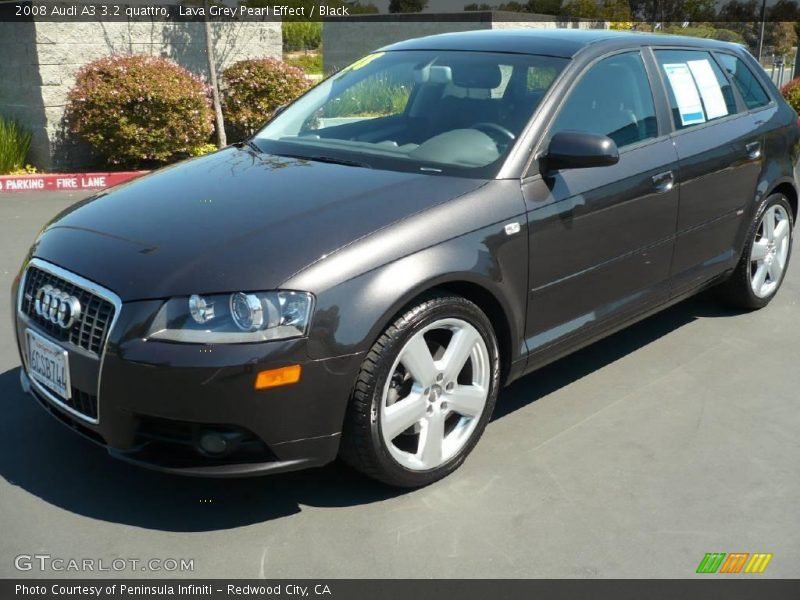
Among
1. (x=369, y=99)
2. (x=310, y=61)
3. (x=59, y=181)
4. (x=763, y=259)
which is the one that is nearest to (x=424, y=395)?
(x=369, y=99)

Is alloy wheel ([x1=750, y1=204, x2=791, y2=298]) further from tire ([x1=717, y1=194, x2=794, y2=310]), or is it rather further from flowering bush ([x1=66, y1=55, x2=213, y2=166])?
flowering bush ([x1=66, y1=55, x2=213, y2=166])

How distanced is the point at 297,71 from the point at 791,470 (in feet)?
32.8

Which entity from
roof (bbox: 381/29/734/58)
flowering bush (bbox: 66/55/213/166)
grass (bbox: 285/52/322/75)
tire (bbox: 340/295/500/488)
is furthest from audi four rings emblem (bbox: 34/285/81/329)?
grass (bbox: 285/52/322/75)

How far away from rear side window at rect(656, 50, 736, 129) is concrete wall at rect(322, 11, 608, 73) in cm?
1339

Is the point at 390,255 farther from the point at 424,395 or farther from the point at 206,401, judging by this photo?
the point at 206,401

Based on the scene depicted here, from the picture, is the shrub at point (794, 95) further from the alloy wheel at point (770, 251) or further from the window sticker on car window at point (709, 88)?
the window sticker on car window at point (709, 88)

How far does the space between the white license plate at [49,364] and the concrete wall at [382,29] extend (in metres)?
15.6

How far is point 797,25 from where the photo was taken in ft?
97.0

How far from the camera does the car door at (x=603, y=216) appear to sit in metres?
3.96

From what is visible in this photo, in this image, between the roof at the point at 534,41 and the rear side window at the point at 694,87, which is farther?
the rear side window at the point at 694,87

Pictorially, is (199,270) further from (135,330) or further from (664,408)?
(664,408)

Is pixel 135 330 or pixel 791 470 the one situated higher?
pixel 135 330
